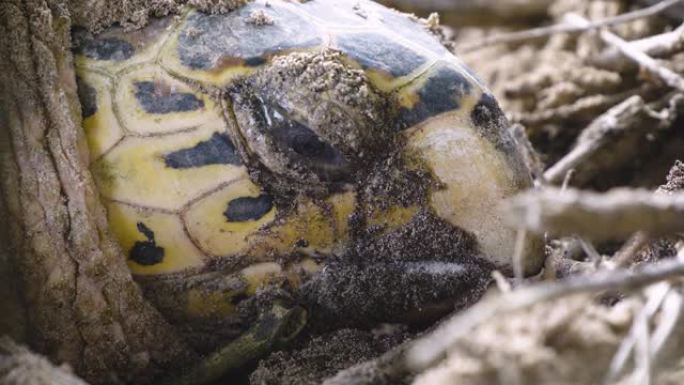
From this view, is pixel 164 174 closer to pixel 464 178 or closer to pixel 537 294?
pixel 464 178

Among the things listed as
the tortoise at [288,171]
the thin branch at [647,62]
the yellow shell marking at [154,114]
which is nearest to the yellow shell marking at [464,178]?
the tortoise at [288,171]

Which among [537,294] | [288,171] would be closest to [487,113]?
[288,171]

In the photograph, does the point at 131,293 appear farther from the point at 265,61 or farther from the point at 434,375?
the point at 434,375

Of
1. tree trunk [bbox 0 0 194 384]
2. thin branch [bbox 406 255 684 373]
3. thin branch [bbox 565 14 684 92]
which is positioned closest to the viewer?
thin branch [bbox 406 255 684 373]

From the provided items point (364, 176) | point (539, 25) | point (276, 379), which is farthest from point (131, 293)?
point (539, 25)

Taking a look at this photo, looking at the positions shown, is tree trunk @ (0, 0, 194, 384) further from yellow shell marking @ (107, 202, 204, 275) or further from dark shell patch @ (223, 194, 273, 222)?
dark shell patch @ (223, 194, 273, 222)

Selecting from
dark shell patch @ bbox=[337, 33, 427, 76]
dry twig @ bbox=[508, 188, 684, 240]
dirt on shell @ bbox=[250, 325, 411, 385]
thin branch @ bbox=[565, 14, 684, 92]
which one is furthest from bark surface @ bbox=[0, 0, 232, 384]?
thin branch @ bbox=[565, 14, 684, 92]

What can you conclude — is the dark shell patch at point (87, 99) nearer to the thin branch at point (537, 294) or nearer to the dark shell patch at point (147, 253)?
the dark shell patch at point (147, 253)

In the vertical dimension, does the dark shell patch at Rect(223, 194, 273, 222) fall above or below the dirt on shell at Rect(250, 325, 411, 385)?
above
